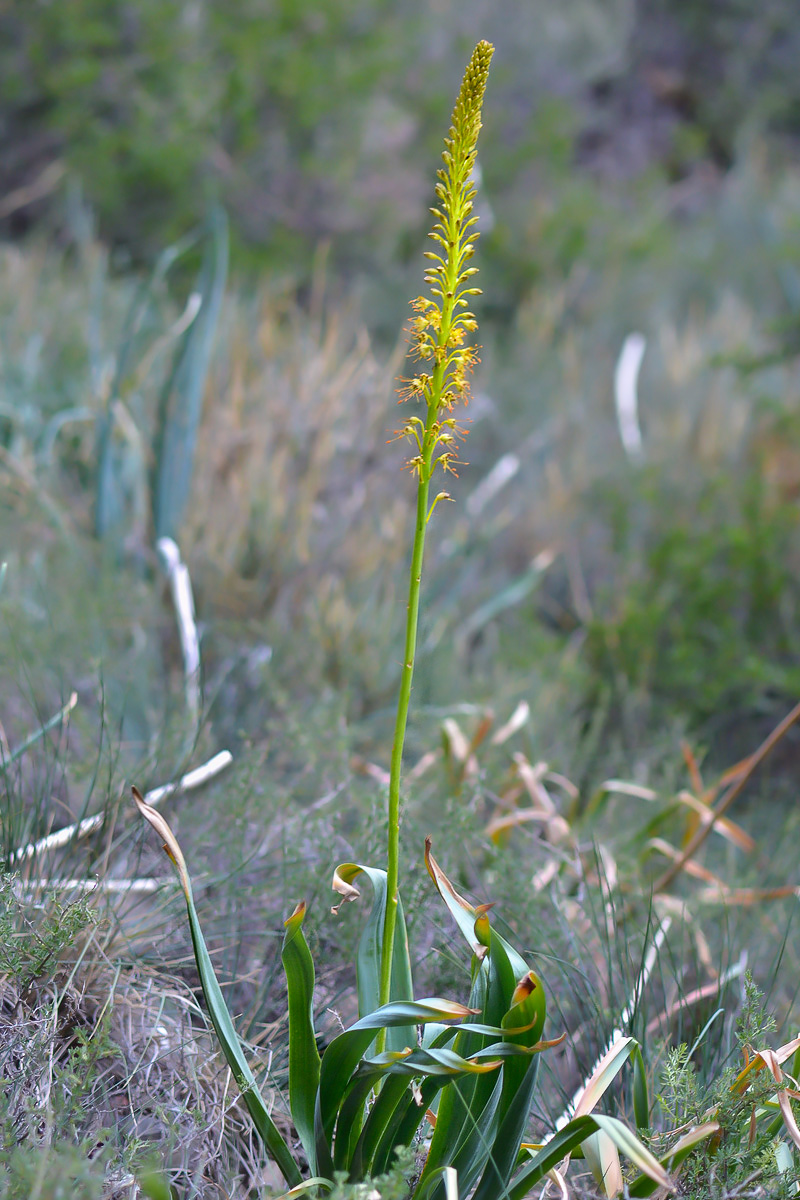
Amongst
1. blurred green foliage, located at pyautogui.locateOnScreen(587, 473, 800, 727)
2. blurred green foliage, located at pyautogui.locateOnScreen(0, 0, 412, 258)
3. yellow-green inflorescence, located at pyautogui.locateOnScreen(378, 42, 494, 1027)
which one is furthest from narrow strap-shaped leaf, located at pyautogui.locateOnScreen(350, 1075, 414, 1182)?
blurred green foliage, located at pyautogui.locateOnScreen(0, 0, 412, 258)

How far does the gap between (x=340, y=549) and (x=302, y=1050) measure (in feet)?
7.81

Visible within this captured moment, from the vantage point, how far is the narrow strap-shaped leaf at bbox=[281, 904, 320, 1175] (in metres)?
1.33

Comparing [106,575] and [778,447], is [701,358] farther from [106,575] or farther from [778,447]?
[106,575]

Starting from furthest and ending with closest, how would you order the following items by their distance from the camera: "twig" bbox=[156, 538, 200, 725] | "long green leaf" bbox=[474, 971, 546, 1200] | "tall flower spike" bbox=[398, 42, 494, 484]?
"twig" bbox=[156, 538, 200, 725] < "long green leaf" bbox=[474, 971, 546, 1200] < "tall flower spike" bbox=[398, 42, 494, 484]

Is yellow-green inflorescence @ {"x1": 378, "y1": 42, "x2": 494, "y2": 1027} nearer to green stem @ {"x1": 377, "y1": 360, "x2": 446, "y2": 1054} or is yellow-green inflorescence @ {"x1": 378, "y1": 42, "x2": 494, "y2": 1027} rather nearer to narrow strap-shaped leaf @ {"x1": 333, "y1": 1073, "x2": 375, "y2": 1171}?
green stem @ {"x1": 377, "y1": 360, "x2": 446, "y2": 1054}

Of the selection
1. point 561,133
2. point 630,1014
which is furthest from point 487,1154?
point 561,133

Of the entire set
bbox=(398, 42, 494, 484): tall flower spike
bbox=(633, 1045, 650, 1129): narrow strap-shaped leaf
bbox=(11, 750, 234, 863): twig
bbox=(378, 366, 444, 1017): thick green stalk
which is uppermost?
bbox=(398, 42, 494, 484): tall flower spike

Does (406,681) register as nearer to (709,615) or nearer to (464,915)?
(464,915)

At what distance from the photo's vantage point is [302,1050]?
1344 millimetres

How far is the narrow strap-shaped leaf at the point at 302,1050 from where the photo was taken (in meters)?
1.33

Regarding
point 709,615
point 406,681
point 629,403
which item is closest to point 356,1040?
point 406,681

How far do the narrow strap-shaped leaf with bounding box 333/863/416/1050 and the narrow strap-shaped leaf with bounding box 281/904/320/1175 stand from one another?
0.09 meters

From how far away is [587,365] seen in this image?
20.7 feet

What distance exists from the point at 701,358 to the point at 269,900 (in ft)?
15.9
